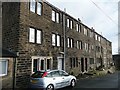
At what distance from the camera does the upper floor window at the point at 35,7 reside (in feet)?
60.6

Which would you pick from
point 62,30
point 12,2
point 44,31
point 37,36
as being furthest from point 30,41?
point 62,30

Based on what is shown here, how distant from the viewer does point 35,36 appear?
1834cm

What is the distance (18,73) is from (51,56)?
5487 mm

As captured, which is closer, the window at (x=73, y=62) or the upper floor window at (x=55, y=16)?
the upper floor window at (x=55, y=16)

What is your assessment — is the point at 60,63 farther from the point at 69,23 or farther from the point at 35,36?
the point at 69,23

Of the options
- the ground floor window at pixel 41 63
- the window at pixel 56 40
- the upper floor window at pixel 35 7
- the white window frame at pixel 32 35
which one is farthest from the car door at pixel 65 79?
the upper floor window at pixel 35 7

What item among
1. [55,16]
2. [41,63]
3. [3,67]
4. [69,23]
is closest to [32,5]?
[55,16]

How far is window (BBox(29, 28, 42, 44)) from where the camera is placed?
58.7 ft

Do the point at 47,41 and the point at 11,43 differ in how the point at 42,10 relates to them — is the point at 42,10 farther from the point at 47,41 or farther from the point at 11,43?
the point at 11,43

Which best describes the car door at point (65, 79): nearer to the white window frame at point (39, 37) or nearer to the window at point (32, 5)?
A: the white window frame at point (39, 37)

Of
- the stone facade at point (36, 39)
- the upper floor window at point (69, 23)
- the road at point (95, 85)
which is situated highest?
the upper floor window at point (69, 23)

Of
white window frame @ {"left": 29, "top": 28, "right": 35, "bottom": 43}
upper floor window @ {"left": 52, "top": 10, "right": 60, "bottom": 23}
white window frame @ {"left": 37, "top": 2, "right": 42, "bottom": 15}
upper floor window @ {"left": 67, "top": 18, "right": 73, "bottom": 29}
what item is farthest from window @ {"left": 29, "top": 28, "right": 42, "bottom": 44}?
upper floor window @ {"left": 67, "top": 18, "right": 73, "bottom": 29}

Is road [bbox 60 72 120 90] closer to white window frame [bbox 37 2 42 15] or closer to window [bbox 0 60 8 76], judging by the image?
window [bbox 0 60 8 76]

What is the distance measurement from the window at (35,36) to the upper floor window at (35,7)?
1982 millimetres
